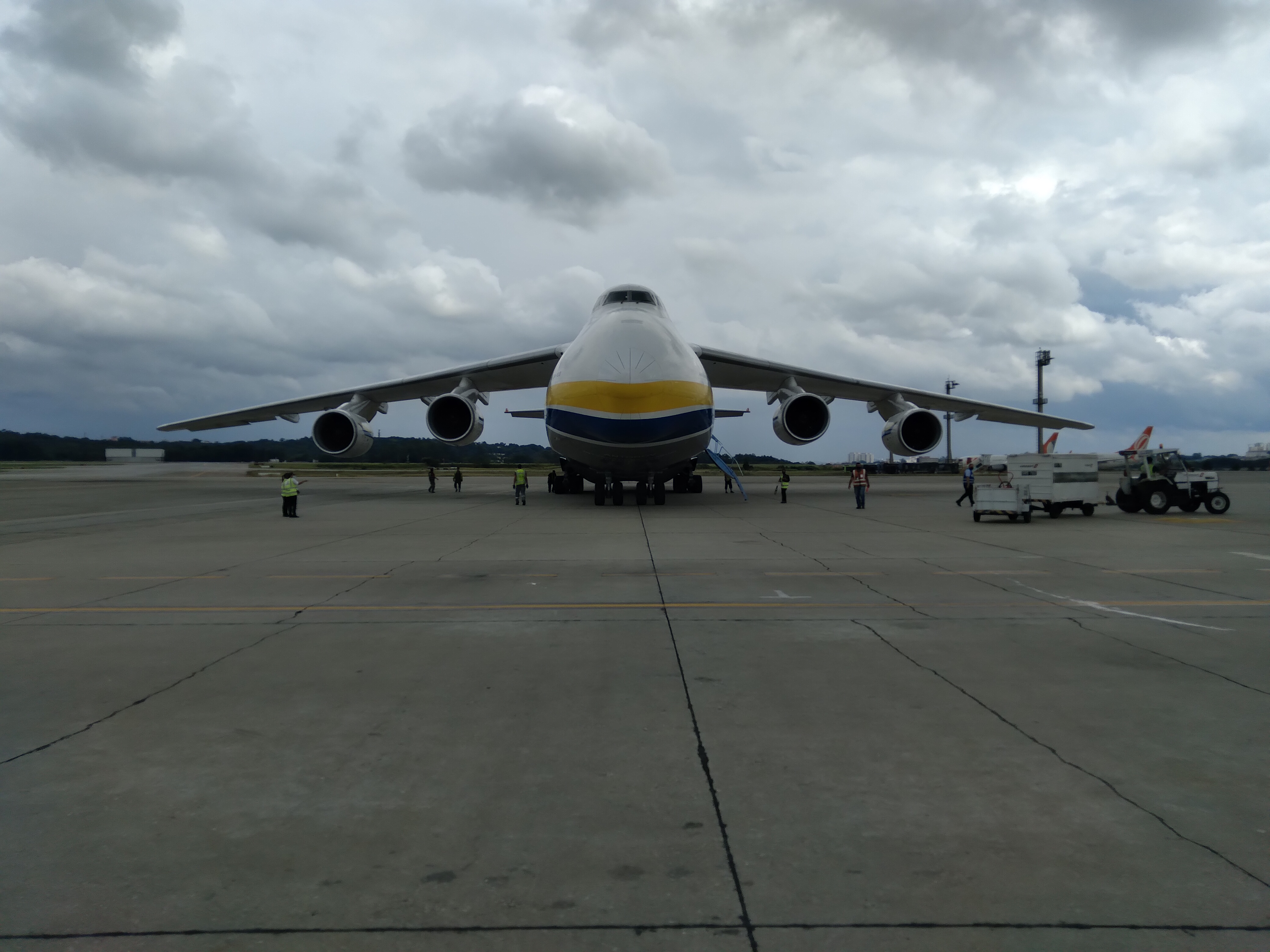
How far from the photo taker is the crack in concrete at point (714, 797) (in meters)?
2.38

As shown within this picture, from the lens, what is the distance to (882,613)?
22.9 ft

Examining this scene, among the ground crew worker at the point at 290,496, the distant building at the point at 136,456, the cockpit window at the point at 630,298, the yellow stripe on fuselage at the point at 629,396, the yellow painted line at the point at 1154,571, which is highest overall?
the cockpit window at the point at 630,298

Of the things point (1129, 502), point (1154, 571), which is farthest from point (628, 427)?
point (1129, 502)

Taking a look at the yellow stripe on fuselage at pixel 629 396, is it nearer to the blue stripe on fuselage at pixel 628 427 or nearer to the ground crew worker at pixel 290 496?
the blue stripe on fuselage at pixel 628 427

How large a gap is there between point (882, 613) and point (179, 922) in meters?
5.79

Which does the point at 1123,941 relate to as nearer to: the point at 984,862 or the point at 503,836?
the point at 984,862

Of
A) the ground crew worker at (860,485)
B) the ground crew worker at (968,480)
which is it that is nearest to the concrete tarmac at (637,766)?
the ground crew worker at (860,485)

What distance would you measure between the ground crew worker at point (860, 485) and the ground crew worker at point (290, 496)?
13632mm

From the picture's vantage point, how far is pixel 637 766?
11.6 ft

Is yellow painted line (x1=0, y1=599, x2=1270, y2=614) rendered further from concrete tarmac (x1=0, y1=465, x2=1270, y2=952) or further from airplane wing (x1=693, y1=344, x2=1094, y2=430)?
airplane wing (x1=693, y1=344, x2=1094, y2=430)

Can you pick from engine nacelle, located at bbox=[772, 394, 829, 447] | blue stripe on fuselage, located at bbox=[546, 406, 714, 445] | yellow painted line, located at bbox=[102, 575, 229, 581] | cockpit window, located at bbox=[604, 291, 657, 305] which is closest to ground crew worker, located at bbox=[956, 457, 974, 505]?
engine nacelle, located at bbox=[772, 394, 829, 447]

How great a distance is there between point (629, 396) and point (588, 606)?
9728 millimetres

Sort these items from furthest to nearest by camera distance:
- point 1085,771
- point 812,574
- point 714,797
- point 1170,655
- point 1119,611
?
point 812,574, point 1119,611, point 1170,655, point 1085,771, point 714,797

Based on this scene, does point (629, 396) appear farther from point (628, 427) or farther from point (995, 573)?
point (995, 573)
